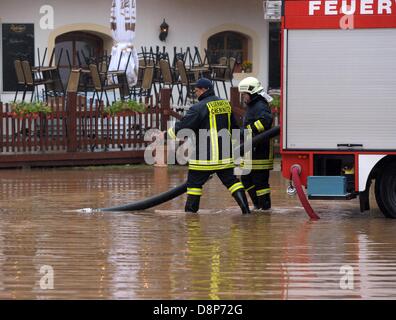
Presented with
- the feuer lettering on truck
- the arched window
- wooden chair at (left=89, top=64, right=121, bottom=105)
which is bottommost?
wooden chair at (left=89, top=64, right=121, bottom=105)

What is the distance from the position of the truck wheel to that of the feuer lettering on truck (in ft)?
5.81

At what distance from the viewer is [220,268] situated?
9.09 metres

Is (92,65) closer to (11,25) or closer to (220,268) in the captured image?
(11,25)

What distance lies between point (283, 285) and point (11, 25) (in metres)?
16.9

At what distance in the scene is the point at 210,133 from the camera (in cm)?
1249

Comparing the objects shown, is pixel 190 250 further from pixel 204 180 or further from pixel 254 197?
pixel 254 197

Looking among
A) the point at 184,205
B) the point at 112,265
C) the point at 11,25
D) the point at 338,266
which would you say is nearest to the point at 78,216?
the point at 184,205

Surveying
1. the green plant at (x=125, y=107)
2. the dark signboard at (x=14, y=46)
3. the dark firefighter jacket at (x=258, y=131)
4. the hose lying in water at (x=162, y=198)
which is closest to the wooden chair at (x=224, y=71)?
the green plant at (x=125, y=107)

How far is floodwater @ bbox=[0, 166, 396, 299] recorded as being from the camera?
8.20 metres

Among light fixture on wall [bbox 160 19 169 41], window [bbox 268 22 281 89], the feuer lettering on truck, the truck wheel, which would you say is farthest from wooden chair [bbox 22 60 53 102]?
the truck wheel

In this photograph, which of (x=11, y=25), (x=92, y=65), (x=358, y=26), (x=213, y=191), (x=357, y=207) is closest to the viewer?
(x=358, y=26)

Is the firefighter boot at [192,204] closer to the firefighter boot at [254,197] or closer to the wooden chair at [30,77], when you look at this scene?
the firefighter boot at [254,197]

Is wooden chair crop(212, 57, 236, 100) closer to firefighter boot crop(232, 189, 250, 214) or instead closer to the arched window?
the arched window

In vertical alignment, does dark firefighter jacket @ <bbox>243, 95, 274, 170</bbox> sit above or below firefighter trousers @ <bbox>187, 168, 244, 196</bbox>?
above
